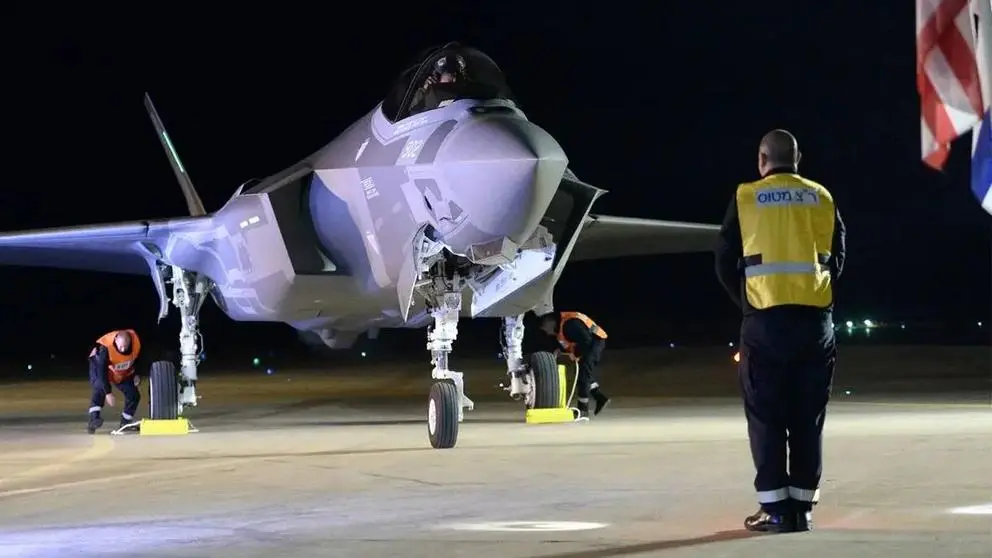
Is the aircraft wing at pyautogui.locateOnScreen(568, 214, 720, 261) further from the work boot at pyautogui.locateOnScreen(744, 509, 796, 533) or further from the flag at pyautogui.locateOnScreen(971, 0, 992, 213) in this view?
the work boot at pyautogui.locateOnScreen(744, 509, 796, 533)

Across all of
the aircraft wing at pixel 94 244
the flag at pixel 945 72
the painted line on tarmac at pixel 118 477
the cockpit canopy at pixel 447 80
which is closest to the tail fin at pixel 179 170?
the aircraft wing at pixel 94 244

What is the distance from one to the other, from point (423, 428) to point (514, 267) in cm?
264

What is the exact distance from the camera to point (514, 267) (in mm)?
13141

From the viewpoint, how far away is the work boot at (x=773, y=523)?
641 cm

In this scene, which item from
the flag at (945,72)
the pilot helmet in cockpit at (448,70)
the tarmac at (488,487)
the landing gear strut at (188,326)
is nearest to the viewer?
the tarmac at (488,487)

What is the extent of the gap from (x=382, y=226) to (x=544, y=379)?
3307mm

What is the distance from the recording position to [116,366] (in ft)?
53.8

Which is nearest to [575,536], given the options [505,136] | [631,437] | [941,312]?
[505,136]

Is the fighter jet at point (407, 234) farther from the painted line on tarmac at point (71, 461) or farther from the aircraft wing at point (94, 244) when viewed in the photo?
the painted line on tarmac at point (71, 461)

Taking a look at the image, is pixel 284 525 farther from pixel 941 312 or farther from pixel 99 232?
pixel 941 312

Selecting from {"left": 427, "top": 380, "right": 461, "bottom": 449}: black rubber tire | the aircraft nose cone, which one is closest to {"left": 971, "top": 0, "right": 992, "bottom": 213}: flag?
the aircraft nose cone

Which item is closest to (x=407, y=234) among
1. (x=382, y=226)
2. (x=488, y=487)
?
(x=382, y=226)

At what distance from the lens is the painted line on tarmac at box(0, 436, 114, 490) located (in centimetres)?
1016

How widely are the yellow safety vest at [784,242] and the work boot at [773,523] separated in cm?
100
